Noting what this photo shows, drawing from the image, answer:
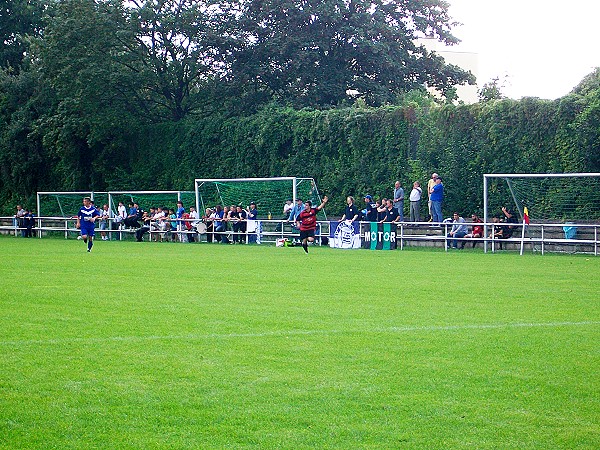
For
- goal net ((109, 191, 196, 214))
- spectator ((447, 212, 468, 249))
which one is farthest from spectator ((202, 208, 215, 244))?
spectator ((447, 212, 468, 249))

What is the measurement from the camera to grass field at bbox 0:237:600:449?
21.5 ft

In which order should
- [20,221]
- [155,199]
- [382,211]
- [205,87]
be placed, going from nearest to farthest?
[382,211]
[155,199]
[20,221]
[205,87]

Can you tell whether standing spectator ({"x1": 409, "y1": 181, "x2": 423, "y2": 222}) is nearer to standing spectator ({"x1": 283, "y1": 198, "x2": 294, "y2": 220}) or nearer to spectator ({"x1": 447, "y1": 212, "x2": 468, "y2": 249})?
spectator ({"x1": 447, "y1": 212, "x2": 468, "y2": 249})

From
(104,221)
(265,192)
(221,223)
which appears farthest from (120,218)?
(265,192)

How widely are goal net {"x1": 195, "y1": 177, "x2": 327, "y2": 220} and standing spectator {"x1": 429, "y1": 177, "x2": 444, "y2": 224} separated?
22.2 ft

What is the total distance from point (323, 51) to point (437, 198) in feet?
59.2

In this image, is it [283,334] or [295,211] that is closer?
[283,334]

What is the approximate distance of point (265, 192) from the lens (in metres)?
38.5

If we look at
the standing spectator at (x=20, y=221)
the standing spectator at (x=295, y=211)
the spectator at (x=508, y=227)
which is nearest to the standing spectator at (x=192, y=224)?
the standing spectator at (x=295, y=211)

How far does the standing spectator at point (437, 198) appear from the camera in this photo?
30.8m

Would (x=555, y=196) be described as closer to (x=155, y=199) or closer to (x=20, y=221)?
(x=155, y=199)

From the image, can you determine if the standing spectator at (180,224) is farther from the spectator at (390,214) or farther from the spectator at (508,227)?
the spectator at (508,227)

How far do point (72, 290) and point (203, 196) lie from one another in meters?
25.9

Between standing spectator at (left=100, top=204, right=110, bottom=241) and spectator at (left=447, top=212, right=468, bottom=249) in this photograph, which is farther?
standing spectator at (left=100, top=204, right=110, bottom=241)
